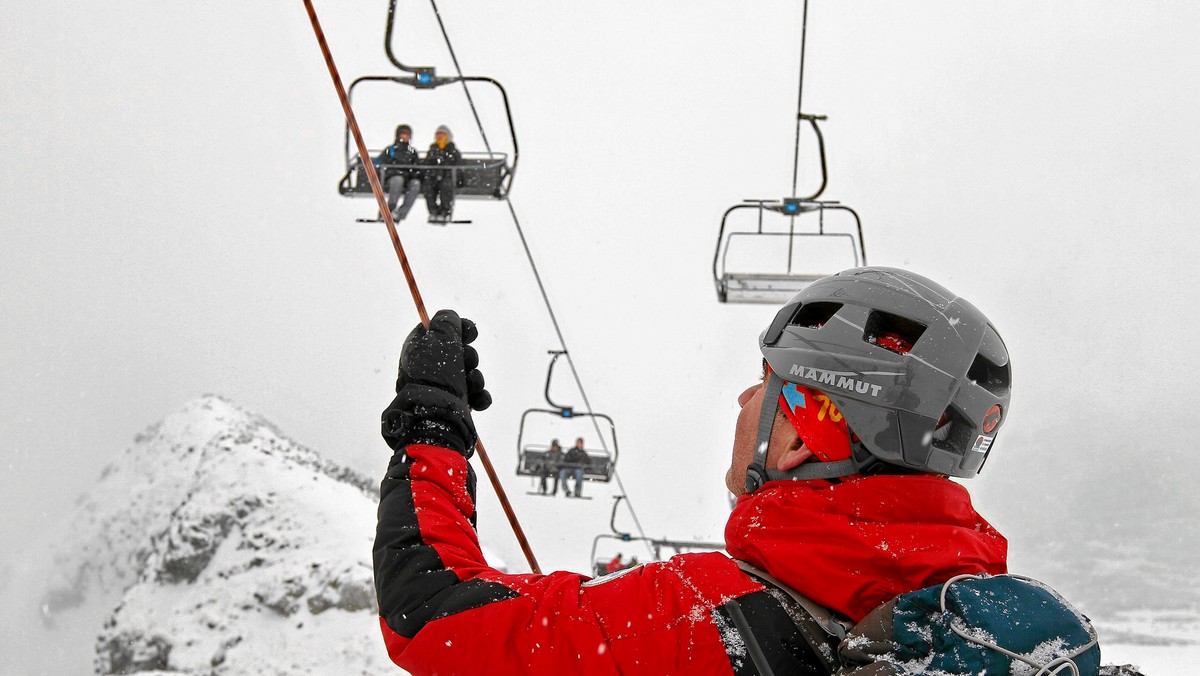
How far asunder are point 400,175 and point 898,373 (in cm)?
682

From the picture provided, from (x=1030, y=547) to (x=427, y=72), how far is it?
124ft

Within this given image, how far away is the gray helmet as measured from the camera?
3.35 feet

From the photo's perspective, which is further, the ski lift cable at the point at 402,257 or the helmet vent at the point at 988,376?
the ski lift cable at the point at 402,257

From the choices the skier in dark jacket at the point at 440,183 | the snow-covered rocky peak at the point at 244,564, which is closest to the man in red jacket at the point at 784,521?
the skier in dark jacket at the point at 440,183

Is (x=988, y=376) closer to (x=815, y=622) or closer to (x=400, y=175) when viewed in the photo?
(x=815, y=622)

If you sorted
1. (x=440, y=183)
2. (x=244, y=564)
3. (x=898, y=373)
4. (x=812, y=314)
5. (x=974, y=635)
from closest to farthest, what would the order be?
(x=974, y=635), (x=898, y=373), (x=812, y=314), (x=440, y=183), (x=244, y=564)

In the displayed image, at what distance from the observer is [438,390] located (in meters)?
1.26

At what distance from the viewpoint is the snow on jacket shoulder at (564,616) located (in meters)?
0.90

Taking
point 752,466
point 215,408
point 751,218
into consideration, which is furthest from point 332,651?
point 751,218

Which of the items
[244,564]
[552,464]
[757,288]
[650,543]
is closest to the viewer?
[757,288]

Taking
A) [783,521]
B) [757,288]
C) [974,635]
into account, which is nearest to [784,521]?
[783,521]

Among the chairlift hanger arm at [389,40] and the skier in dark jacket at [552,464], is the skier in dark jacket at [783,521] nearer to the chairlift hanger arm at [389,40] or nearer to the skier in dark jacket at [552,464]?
the chairlift hanger arm at [389,40]

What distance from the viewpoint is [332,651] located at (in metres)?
25.0

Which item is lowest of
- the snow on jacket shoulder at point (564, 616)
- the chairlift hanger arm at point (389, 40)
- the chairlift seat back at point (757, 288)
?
the chairlift seat back at point (757, 288)
